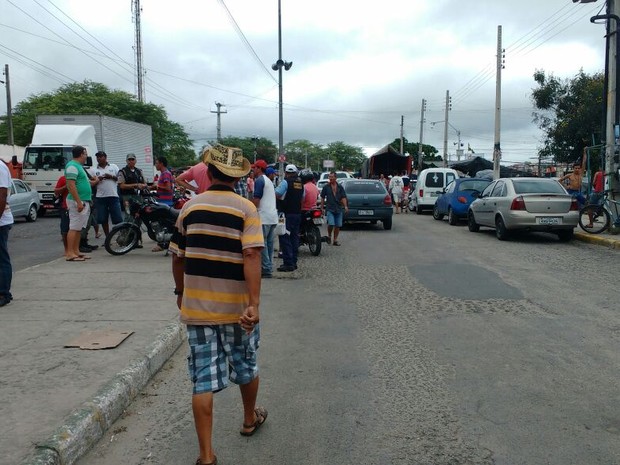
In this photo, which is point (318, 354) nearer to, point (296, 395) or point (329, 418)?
point (296, 395)

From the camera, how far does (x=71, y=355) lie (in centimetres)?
500

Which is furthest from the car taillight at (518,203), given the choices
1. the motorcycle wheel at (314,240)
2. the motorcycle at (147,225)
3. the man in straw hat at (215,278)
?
the man in straw hat at (215,278)

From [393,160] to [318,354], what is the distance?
3378 cm

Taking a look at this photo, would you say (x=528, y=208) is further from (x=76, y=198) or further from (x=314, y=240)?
(x=76, y=198)

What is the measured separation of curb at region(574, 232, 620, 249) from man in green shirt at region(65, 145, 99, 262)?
10.4 meters

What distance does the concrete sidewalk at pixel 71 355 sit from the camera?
3.54 meters

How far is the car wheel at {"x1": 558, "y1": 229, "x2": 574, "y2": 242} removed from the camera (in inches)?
534

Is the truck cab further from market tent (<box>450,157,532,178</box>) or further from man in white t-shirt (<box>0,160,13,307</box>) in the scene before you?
market tent (<box>450,157,532,178</box>)

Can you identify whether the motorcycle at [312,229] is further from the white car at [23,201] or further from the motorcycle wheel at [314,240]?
the white car at [23,201]

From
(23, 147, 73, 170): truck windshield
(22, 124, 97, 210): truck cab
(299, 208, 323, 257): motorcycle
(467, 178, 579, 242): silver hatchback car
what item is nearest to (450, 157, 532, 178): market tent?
(22, 124, 97, 210): truck cab

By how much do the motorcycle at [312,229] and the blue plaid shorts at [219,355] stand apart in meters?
8.13

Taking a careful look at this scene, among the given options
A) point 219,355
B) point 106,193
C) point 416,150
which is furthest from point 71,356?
point 416,150

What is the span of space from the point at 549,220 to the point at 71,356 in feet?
36.5

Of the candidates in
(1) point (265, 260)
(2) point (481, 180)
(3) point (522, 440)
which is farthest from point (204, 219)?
(2) point (481, 180)
